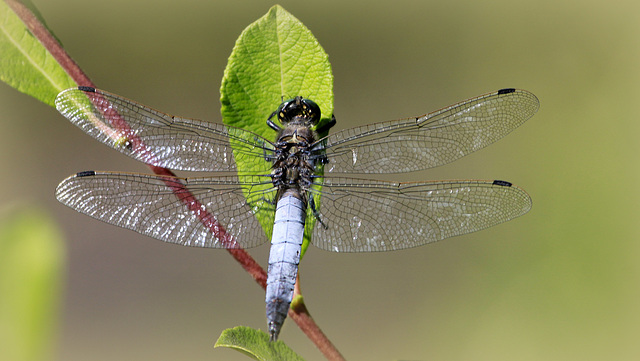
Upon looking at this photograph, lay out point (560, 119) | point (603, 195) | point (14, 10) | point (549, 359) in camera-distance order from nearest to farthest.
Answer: point (14, 10)
point (549, 359)
point (603, 195)
point (560, 119)

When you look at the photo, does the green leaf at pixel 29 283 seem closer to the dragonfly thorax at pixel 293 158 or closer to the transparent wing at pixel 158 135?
the transparent wing at pixel 158 135

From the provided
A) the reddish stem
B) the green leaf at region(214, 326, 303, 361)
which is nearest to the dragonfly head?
the reddish stem

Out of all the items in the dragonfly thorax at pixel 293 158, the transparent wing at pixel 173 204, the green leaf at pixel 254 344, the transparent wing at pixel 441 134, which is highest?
the transparent wing at pixel 441 134

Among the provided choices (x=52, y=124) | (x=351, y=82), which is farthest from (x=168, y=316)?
(x=351, y=82)

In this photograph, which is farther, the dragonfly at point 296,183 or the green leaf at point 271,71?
the dragonfly at point 296,183

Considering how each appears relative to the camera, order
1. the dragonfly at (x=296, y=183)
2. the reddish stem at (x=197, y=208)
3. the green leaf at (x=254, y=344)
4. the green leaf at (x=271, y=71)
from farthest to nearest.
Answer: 1. the dragonfly at (x=296, y=183)
2. the green leaf at (x=271, y=71)
3. the reddish stem at (x=197, y=208)
4. the green leaf at (x=254, y=344)

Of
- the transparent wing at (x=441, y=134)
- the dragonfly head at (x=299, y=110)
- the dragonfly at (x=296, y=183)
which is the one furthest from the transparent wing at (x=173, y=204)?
the transparent wing at (x=441, y=134)

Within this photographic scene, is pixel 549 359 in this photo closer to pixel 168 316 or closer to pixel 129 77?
pixel 168 316

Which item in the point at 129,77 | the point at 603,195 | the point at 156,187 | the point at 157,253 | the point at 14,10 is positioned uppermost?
the point at 129,77
